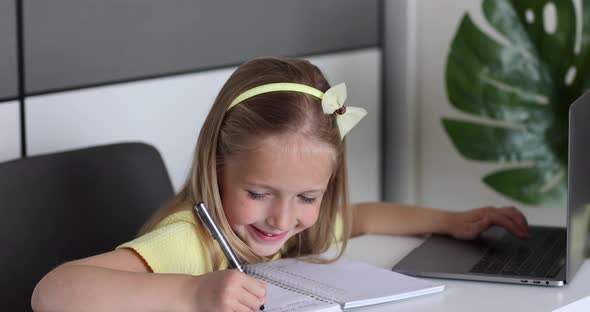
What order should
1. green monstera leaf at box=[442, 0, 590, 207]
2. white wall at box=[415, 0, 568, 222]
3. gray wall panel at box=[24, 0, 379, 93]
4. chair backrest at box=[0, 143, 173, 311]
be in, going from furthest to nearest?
white wall at box=[415, 0, 568, 222] < green monstera leaf at box=[442, 0, 590, 207] < gray wall panel at box=[24, 0, 379, 93] < chair backrest at box=[0, 143, 173, 311]

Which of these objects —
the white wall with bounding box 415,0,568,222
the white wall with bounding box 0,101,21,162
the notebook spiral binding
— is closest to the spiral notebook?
the notebook spiral binding

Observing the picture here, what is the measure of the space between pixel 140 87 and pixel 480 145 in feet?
3.32

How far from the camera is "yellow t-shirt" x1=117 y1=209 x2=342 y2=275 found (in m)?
1.32

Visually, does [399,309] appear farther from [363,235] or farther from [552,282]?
[363,235]

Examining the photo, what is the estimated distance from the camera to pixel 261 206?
1391mm

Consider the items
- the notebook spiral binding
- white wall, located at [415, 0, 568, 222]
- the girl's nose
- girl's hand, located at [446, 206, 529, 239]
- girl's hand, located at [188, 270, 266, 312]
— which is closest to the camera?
girl's hand, located at [188, 270, 266, 312]

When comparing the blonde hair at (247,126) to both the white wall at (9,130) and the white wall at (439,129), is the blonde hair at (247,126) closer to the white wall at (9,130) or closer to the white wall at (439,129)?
the white wall at (9,130)

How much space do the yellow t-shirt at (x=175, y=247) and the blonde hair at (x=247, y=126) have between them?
15 mm

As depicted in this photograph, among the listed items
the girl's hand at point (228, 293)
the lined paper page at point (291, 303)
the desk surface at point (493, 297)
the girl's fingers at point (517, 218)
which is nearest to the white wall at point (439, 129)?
the girl's fingers at point (517, 218)

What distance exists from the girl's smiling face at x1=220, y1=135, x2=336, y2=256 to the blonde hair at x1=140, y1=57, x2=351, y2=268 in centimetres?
1

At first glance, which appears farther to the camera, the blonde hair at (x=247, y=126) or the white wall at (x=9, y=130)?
the white wall at (x=9, y=130)

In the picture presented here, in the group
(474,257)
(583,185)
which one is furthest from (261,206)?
(583,185)

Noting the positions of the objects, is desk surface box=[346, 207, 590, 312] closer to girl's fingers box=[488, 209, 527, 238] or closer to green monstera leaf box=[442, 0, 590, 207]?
girl's fingers box=[488, 209, 527, 238]

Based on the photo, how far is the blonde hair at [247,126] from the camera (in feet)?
4.61
